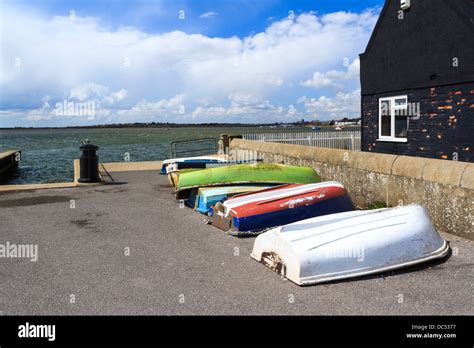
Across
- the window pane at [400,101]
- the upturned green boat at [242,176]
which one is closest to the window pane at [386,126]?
the window pane at [400,101]

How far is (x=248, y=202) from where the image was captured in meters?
8.11

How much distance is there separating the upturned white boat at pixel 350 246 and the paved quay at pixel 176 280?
14 centimetres

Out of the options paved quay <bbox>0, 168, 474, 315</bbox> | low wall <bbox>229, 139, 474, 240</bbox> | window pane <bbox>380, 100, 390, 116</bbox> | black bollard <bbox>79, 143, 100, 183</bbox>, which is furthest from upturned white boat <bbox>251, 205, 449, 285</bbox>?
black bollard <bbox>79, 143, 100, 183</bbox>

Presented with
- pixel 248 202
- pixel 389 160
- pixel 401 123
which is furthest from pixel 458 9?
pixel 248 202

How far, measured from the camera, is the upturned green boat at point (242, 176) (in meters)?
10.2

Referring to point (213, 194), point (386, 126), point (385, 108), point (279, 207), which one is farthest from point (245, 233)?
point (385, 108)

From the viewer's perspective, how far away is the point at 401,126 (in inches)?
555

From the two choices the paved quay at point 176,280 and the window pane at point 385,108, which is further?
the window pane at point 385,108

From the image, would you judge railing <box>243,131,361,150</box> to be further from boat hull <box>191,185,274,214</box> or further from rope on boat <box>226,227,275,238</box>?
rope on boat <box>226,227,275,238</box>

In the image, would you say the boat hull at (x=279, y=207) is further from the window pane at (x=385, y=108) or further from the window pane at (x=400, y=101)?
the window pane at (x=385, y=108)

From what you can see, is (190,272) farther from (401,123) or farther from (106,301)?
(401,123)

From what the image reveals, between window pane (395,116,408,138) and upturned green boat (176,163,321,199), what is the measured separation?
4755mm

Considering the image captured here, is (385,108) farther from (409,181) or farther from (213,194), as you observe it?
(213,194)
